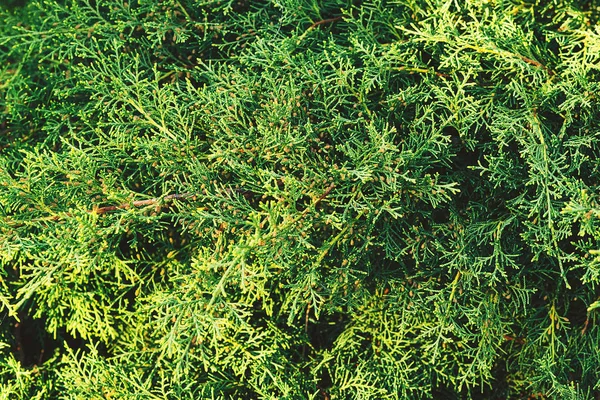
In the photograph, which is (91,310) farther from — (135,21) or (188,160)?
(135,21)


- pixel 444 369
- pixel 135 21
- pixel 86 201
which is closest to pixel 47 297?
pixel 86 201

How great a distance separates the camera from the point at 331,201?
8.53 ft

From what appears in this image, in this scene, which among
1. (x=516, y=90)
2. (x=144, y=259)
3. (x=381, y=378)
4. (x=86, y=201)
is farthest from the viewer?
(x=144, y=259)

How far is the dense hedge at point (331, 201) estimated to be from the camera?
254cm

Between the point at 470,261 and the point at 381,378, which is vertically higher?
the point at 470,261

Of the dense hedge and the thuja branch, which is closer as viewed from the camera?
the dense hedge

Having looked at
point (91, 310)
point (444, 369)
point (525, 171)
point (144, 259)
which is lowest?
point (444, 369)

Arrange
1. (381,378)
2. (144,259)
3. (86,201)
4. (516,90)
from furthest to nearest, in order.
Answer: (144,259) → (381,378) → (86,201) → (516,90)

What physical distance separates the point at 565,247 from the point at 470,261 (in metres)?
0.63

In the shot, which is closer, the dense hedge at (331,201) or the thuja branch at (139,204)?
the dense hedge at (331,201)

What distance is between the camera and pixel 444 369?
2951 millimetres

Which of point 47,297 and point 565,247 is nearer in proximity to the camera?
point 565,247

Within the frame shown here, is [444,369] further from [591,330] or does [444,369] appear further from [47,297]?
[47,297]

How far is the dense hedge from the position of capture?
99.8 inches
